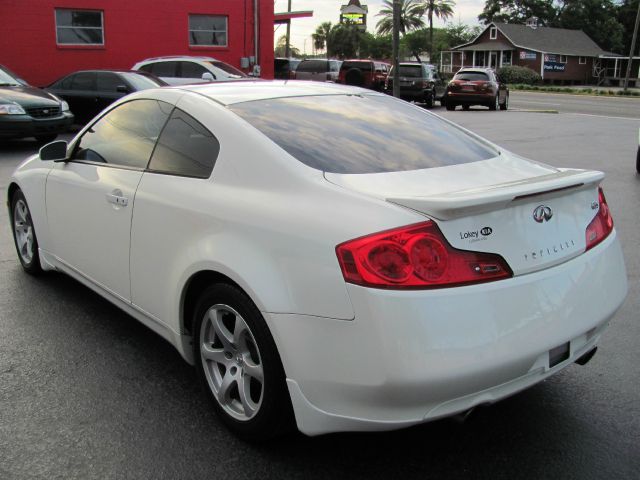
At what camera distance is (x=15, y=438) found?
294 cm

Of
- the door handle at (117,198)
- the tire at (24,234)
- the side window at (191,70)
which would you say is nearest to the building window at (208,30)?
the side window at (191,70)

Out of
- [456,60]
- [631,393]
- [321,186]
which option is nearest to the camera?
[321,186]

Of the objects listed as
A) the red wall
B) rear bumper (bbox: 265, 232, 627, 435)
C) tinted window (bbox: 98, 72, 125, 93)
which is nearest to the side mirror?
rear bumper (bbox: 265, 232, 627, 435)

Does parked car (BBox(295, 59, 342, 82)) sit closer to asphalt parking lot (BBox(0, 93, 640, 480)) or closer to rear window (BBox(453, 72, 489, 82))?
rear window (BBox(453, 72, 489, 82))

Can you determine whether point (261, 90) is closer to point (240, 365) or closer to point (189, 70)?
point (240, 365)

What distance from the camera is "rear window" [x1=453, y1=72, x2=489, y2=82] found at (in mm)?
25131

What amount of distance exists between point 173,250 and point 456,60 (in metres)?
81.5

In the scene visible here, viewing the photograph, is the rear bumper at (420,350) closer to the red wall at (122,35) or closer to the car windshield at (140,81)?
the car windshield at (140,81)

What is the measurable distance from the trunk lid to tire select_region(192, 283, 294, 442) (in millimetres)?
673

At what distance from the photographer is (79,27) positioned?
22.4 metres

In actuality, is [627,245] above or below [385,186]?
below

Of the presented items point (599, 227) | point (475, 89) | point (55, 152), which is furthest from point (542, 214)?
point (475, 89)

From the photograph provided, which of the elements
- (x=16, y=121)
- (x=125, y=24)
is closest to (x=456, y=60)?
(x=125, y=24)

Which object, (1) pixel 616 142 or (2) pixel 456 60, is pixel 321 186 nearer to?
(1) pixel 616 142
